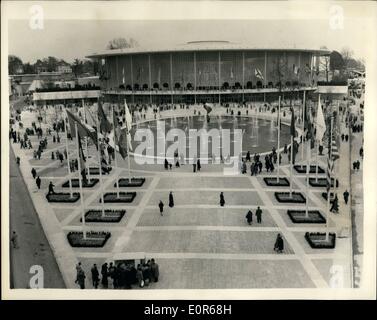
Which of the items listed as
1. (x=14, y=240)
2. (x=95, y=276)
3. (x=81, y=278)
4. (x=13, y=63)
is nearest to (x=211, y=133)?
(x=13, y=63)

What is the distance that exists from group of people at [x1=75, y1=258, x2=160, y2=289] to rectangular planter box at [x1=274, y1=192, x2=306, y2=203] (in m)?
8.22

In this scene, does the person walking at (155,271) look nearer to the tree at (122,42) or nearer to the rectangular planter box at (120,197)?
the rectangular planter box at (120,197)

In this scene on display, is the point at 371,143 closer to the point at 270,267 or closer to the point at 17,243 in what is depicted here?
the point at 270,267

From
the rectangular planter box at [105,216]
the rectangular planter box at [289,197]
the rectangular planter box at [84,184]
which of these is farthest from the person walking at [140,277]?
the rectangular planter box at [84,184]

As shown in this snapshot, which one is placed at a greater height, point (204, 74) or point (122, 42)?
point (204, 74)

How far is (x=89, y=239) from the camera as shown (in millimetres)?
17500

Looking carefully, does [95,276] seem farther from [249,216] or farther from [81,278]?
[249,216]

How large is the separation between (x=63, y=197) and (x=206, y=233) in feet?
25.4

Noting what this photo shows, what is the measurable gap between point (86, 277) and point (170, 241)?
3.50 metres

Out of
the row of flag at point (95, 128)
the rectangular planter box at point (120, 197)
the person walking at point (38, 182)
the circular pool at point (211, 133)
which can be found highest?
the row of flag at point (95, 128)

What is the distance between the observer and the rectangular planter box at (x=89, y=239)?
17.1 m

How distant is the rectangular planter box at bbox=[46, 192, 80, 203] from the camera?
2130 centimetres

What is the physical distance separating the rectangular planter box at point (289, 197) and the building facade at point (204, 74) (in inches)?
1004

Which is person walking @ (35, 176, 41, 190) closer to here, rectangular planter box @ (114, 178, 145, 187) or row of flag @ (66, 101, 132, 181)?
row of flag @ (66, 101, 132, 181)
